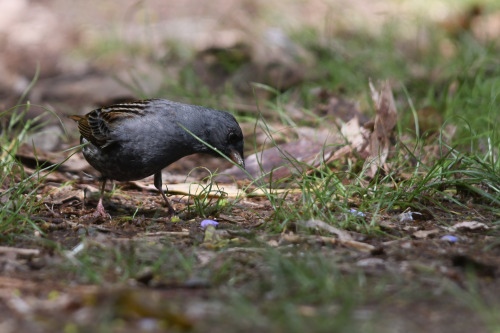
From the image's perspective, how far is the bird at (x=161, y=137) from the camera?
186 inches

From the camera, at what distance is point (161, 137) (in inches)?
185

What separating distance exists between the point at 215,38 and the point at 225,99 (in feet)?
9.83

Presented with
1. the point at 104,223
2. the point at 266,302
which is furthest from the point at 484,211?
the point at 104,223

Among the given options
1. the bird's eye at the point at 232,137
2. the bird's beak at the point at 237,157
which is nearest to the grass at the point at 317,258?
the bird's beak at the point at 237,157

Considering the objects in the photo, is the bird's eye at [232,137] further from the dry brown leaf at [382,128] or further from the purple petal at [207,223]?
the dry brown leaf at [382,128]

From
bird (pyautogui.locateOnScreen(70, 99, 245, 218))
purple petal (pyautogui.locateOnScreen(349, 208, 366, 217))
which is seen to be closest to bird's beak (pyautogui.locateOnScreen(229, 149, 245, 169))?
bird (pyautogui.locateOnScreen(70, 99, 245, 218))

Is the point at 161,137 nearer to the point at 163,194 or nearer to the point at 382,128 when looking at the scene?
the point at 163,194

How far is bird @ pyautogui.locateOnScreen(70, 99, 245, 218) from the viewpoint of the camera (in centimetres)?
471

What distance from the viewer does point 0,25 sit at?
12.0 m

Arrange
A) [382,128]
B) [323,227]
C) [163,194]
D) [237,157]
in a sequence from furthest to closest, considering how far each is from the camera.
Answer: [382,128], [163,194], [237,157], [323,227]

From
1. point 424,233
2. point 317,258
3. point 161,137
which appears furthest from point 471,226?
point 161,137

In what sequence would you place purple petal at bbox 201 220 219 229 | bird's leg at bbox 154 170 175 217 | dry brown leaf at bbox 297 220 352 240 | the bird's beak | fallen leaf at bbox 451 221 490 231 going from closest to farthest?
dry brown leaf at bbox 297 220 352 240 → fallen leaf at bbox 451 221 490 231 → purple petal at bbox 201 220 219 229 → the bird's beak → bird's leg at bbox 154 170 175 217

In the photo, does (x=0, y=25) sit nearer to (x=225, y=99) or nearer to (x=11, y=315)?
(x=225, y=99)

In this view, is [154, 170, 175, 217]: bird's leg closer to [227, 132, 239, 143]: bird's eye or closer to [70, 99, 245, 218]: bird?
[70, 99, 245, 218]: bird
